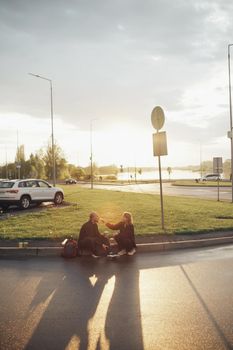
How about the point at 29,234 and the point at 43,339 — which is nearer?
the point at 43,339

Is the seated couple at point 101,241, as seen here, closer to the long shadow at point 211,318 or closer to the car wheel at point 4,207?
the long shadow at point 211,318

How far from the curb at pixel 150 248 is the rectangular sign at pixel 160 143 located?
119 inches

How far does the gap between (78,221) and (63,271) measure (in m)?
6.14

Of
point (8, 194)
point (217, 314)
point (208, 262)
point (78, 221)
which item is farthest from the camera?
point (8, 194)

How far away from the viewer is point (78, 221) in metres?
13.9

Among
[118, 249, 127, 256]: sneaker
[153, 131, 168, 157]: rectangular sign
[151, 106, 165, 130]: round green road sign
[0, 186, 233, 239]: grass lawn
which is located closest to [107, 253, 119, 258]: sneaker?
[118, 249, 127, 256]: sneaker

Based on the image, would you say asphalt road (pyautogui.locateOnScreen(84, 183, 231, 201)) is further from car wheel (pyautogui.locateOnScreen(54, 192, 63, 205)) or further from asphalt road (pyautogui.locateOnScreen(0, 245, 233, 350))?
asphalt road (pyautogui.locateOnScreen(0, 245, 233, 350))

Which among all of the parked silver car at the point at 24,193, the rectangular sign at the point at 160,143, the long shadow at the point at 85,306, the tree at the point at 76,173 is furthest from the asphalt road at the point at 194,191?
the tree at the point at 76,173

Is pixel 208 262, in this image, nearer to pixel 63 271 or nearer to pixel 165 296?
pixel 165 296

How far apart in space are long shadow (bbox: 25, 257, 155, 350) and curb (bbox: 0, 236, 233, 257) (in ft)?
3.73

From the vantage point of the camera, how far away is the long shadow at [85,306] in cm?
454

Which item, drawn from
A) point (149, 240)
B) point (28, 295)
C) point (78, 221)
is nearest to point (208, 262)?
point (149, 240)

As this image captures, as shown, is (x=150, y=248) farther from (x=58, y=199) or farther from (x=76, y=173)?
(x=76, y=173)

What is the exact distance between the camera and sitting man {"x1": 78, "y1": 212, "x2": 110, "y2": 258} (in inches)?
357
